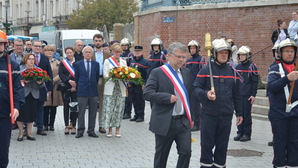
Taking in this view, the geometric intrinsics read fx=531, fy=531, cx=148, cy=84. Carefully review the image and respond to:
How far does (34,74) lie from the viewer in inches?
458

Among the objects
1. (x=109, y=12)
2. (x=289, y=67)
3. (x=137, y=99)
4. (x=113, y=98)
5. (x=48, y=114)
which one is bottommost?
(x=48, y=114)

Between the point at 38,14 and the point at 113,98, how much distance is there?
6816cm

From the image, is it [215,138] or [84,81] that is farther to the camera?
[84,81]

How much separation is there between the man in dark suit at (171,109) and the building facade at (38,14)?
54.2 metres

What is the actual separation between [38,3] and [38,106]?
67.9 meters

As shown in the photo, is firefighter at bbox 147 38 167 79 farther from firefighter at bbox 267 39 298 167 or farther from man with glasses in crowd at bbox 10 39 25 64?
firefighter at bbox 267 39 298 167

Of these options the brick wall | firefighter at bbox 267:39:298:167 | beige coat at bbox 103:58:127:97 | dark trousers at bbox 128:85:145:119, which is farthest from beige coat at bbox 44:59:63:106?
the brick wall

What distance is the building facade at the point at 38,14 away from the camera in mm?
66875

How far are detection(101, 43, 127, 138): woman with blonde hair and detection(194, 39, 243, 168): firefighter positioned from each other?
4597 millimetres

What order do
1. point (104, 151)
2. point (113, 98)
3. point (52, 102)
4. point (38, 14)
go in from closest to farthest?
point (104, 151)
point (113, 98)
point (52, 102)
point (38, 14)

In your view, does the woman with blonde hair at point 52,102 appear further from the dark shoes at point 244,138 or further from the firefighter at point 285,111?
the firefighter at point 285,111

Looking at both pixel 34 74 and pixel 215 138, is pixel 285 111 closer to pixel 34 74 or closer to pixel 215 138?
pixel 215 138

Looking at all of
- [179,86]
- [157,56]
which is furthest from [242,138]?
[179,86]

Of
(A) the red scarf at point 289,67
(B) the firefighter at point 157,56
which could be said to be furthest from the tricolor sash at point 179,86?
(B) the firefighter at point 157,56
